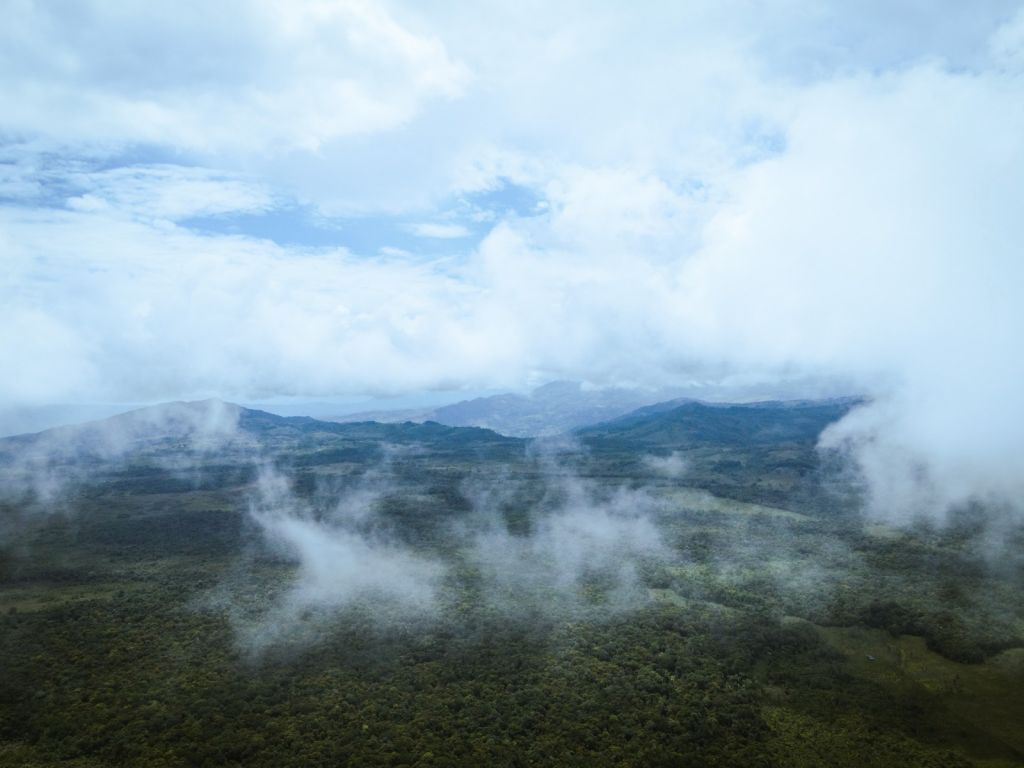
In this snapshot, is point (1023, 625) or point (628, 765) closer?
point (628, 765)

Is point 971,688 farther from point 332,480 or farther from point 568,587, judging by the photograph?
point 332,480

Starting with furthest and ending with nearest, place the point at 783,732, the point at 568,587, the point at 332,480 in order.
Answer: the point at 332,480, the point at 568,587, the point at 783,732

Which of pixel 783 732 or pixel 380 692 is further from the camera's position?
pixel 380 692

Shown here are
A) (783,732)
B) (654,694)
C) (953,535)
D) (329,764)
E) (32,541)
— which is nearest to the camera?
(329,764)

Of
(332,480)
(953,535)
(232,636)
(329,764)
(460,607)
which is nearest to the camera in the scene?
(329,764)

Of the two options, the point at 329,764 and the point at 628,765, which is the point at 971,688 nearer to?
the point at 628,765

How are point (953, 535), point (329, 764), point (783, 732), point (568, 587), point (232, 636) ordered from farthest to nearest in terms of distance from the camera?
1. point (953, 535)
2. point (568, 587)
3. point (232, 636)
4. point (783, 732)
5. point (329, 764)

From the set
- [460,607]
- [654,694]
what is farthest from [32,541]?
[654,694]

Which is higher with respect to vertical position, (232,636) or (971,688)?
(232,636)

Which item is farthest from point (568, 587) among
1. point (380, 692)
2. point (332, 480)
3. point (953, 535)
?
point (332, 480)
